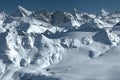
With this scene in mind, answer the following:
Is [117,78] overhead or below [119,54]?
below

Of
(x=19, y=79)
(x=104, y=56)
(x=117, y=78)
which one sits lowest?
(x=117, y=78)

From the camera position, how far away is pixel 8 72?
194 meters

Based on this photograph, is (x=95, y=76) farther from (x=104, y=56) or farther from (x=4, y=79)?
(x=4, y=79)

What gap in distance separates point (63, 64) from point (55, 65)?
153 inches

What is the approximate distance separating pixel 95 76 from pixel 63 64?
3079 cm

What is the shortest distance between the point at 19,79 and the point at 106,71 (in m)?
41.1

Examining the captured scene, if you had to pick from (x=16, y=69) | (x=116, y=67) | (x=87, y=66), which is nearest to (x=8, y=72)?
(x=16, y=69)

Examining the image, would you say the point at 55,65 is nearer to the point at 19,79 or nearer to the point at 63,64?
the point at 63,64

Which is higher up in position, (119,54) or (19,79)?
(119,54)

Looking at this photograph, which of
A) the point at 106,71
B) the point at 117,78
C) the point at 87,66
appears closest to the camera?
the point at 117,78

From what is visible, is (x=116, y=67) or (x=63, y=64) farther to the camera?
(x=63, y=64)

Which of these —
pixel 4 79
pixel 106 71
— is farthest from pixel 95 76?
pixel 4 79

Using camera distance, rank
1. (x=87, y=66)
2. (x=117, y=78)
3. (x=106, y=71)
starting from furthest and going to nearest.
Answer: (x=87, y=66), (x=106, y=71), (x=117, y=78)

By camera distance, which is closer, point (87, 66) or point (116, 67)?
point (116, 67)
